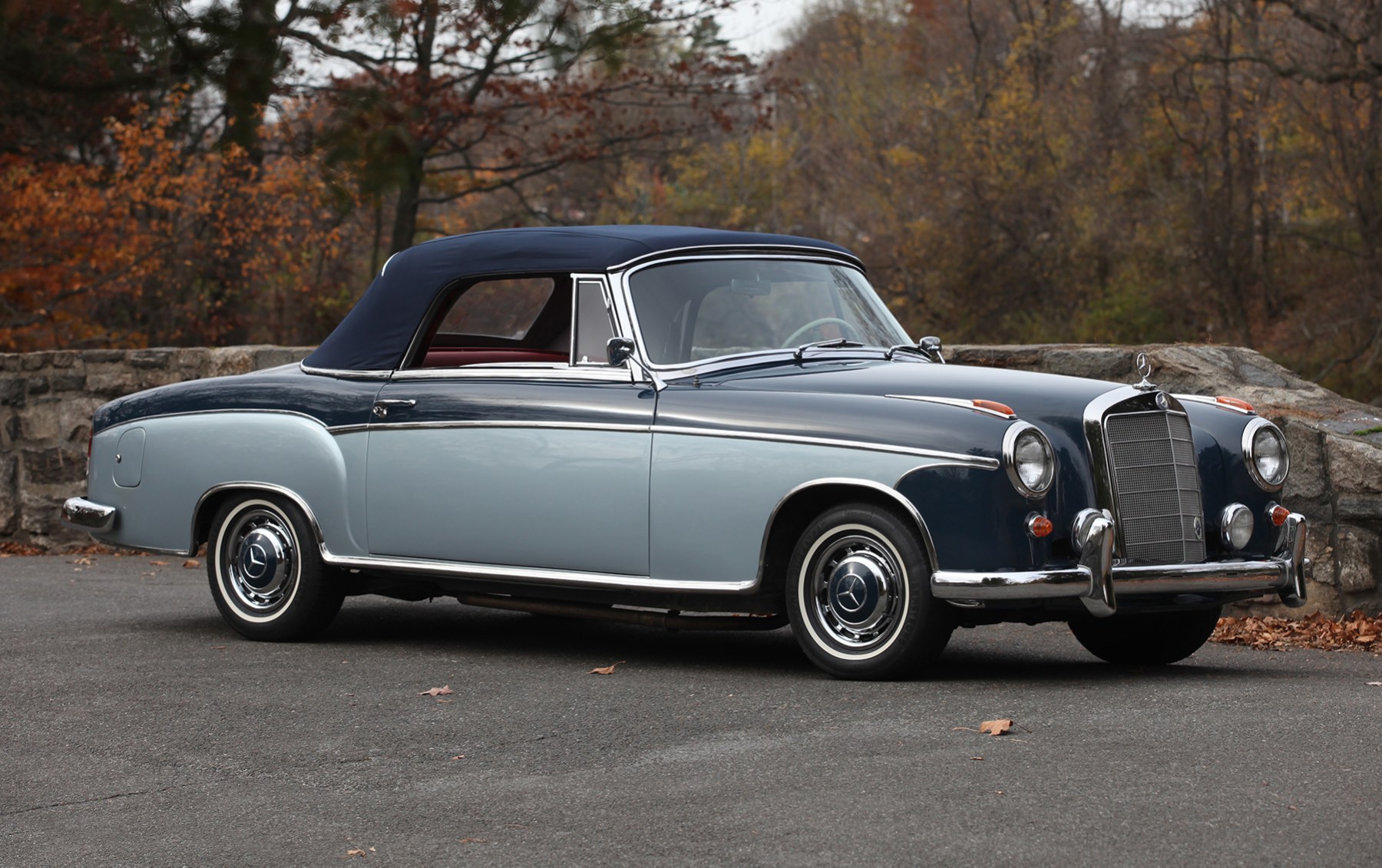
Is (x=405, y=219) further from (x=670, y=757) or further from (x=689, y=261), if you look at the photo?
(x=670, y=757)

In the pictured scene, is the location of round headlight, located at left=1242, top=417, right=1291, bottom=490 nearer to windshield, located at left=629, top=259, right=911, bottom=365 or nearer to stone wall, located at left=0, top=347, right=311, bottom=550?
windshield, located at left=629, top=259, right=911, bottom=365

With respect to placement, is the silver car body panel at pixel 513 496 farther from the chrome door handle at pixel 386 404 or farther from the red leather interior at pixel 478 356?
the red leather interior at pixel 478 356

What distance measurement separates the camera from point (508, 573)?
6766mm

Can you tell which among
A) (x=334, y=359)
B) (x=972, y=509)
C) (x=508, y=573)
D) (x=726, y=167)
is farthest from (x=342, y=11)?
(x=726, y=167)

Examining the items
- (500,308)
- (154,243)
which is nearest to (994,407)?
(500,308)

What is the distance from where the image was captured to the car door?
21.3 ft

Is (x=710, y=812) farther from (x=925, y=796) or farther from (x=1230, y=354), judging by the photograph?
(x=1230, y=354)

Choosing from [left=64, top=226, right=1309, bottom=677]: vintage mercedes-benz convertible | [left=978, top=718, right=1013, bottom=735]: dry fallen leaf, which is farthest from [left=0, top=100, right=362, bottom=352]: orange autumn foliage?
[left=978, top=718, right=1013, bottom=735]: dry fallen leaf

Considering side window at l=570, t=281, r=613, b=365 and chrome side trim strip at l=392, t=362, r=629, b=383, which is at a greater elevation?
side window at l=570, t=281, r=613, b=365

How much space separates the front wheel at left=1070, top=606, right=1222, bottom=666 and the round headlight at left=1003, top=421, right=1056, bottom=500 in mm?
1052

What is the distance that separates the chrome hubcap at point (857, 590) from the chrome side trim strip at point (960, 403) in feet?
1.74

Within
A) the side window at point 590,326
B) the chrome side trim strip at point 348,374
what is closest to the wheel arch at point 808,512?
the side window at point 590,326

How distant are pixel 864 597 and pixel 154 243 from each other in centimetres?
1678

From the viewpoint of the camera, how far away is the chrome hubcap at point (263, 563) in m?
7.46
